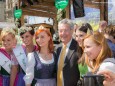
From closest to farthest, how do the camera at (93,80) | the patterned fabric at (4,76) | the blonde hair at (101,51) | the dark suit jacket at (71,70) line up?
the camera at (93,80) < the blonde hair at (101,51) < the dark suit jacket at (71,70) < the patterned fabric at (4,76)

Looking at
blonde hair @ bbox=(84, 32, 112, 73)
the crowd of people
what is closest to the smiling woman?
blonde hair @ bbox=(84, 32, 112, 73)

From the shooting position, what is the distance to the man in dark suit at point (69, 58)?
2.81m

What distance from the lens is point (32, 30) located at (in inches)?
135

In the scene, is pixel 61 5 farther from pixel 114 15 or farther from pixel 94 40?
pixel 94 40

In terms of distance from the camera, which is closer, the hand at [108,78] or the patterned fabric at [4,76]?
the hand at [108,78]

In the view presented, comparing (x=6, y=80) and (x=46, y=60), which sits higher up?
(x=46, y=60)

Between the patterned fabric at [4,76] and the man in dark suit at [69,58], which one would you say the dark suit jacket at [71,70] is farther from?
the patterned fabric at [4,76]

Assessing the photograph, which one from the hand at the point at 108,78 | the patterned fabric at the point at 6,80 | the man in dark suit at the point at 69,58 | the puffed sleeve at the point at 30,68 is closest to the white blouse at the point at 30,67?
the puffed sleeve at the point at 30,68

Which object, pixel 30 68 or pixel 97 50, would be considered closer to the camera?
pixel 97 50

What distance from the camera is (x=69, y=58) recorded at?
2.85 metres

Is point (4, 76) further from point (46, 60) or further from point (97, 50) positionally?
point (97, 50)

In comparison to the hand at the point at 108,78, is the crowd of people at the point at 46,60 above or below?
below

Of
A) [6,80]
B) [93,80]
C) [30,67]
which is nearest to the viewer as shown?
[93,80]

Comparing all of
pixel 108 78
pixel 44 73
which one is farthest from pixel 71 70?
pixel 108 78
